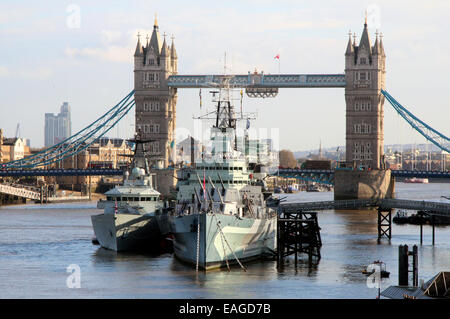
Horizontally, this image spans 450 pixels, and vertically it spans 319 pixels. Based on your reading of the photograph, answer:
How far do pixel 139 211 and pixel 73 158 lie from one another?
93251mm

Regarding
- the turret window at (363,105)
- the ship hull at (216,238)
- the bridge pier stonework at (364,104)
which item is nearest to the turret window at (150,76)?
the bridge pier stonework at (364,104)

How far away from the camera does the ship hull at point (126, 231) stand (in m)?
48.5

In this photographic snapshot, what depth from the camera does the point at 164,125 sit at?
106 meters

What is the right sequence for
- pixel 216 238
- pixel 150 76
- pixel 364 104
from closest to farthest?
1. pixel 216 238
2. pixel 364 104
3. pixel 150 76

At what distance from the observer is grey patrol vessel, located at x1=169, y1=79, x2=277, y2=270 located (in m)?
39.9

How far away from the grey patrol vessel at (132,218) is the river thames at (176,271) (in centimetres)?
101

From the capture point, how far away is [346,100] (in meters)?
103

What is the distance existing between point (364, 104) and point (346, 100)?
211 centimetres

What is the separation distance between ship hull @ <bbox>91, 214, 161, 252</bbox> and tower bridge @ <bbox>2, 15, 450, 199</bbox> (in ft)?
157

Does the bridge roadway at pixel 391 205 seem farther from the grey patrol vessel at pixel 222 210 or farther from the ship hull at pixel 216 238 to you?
the ship hull at pixel 216 238

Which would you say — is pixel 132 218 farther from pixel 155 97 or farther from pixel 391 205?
pixel 155 97

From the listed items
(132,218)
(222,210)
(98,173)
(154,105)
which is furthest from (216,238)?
(154,105)
